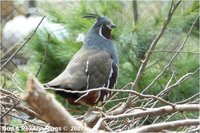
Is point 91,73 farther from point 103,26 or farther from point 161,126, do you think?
point 161,126

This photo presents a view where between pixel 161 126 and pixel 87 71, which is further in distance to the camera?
pixel 87 71

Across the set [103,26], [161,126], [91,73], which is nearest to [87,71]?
[91,73]

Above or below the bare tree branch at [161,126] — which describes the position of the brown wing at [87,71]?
below

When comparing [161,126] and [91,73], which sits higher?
[161,126]

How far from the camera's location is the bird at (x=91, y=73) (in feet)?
7.19

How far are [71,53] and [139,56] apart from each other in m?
0.32

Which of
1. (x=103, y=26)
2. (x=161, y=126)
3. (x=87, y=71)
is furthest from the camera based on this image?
(x=103, y=26)

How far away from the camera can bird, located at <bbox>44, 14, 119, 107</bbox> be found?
2.19 m

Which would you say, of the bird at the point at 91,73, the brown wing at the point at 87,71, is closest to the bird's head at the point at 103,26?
the bird at the point at 91,73

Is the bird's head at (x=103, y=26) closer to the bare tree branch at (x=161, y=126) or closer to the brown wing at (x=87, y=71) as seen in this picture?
the brown wing at (x=87, y=71)

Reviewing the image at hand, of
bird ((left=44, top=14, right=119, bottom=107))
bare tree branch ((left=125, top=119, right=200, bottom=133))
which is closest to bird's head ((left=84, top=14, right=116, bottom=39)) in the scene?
bird ((left=44, top=14, right=119, bottom=107))

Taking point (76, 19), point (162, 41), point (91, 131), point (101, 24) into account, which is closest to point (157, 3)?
point (162, 41)

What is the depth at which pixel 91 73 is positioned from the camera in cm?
231

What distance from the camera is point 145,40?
9.45ft
